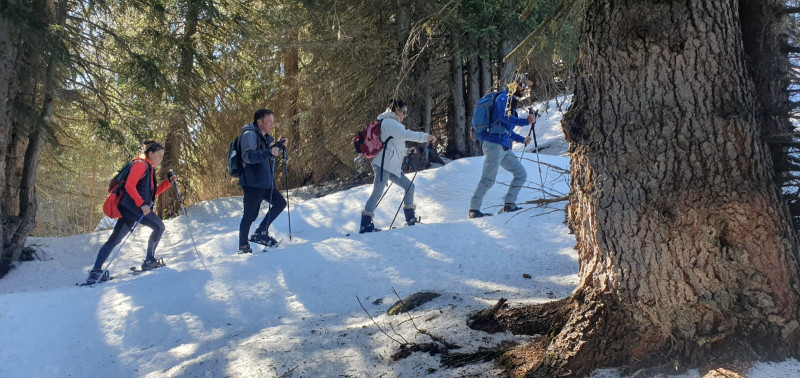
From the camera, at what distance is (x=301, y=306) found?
5398 millimetres

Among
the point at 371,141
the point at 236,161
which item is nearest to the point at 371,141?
the point at 371,141

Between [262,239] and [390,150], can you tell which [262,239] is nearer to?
[262,239]

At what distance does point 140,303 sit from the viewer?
5.57 meters

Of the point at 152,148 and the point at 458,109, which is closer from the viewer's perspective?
the point at 152,148

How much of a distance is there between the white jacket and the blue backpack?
2.29 ft

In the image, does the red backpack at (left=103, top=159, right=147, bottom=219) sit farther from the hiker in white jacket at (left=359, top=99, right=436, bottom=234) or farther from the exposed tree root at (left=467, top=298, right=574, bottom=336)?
the exposed tree root at (left=467, top=298, right=574, bottom=336)

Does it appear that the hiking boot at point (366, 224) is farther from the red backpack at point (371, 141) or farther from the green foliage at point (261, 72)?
the green foliage at point (261, 72)

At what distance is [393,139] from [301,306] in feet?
9.45

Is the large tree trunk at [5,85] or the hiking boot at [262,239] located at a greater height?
the large tree trunk at [5,85]

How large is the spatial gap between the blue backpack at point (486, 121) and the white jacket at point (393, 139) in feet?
2.29

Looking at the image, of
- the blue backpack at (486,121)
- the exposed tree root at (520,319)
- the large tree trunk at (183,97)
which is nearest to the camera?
the exposed tree root at (520,319)

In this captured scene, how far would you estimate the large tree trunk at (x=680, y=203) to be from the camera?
2588mm

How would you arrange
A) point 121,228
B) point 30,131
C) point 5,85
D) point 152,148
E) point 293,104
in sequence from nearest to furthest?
point 121,228
point 152,148
point 5,85
point 30,131
point 293,104

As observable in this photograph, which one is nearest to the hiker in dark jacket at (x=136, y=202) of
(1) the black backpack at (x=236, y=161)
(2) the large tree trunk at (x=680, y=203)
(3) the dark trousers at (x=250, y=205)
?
(1) the black backpack at (x=236, y=161)
